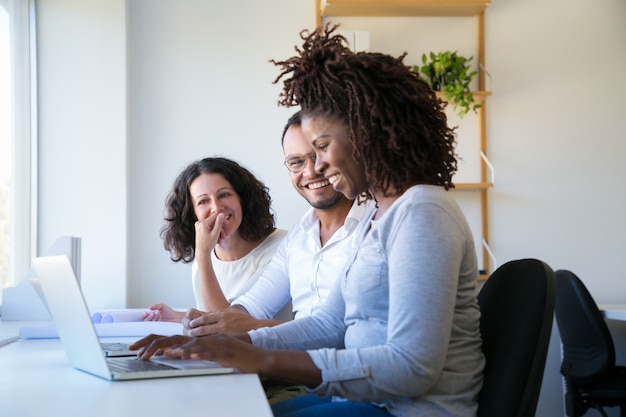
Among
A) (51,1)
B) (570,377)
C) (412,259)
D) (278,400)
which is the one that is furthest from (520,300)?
(51,1)

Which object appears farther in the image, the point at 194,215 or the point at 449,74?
the point at 449,74

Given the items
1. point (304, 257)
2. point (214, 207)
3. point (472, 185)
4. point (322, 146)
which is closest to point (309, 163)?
point (304, 257)

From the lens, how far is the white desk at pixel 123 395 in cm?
92

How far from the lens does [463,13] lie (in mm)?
3695

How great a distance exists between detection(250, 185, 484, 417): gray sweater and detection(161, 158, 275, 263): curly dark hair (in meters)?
1.31

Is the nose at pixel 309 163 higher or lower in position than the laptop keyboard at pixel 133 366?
higher

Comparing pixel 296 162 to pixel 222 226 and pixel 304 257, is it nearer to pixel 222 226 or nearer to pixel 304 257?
pixel 304 257

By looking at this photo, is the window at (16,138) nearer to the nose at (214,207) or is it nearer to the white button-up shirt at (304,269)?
the nose at (214,207)

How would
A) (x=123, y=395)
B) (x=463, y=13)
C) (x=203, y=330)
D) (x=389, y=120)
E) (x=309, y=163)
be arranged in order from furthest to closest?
(x=463, y=13)
(x=309, y=163)
(x=203, y=330)
(x=389, y=120)
(x=123, y=395)

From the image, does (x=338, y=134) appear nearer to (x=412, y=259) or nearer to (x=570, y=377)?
(x=412, y=259)

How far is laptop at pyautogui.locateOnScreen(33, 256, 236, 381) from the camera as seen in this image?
112 centimetres

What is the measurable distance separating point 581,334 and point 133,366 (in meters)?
2.45

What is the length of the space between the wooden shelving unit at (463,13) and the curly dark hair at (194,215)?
126cm

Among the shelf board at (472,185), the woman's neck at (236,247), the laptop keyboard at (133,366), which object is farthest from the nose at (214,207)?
the shelf board at (472,185)
